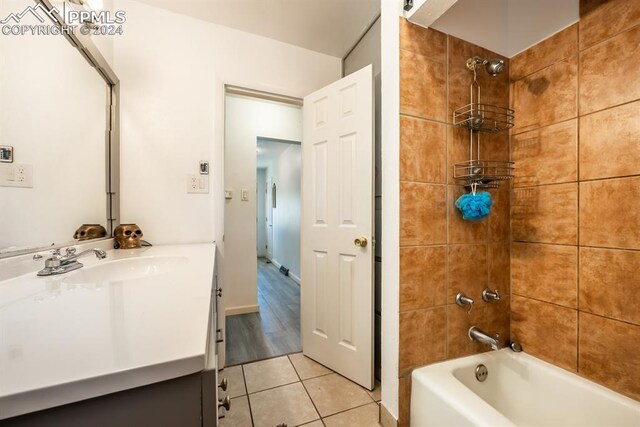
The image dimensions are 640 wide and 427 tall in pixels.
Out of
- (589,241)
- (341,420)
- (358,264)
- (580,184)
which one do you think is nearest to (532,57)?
(580,184)

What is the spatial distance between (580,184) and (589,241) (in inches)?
9.9

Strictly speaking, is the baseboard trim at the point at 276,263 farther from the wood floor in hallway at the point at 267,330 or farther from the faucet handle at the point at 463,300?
the faucet handle at the point at 463,300

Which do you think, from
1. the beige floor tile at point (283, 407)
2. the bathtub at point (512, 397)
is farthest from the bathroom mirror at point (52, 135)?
the bathtub at point (512, 397)

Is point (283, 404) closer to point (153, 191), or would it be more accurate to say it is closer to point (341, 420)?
point (341, 420)

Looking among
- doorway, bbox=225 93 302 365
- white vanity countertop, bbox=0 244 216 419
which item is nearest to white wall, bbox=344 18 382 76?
doorway, bbox=225 93 302 365

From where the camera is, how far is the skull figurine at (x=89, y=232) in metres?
1.25

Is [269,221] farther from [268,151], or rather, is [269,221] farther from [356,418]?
[356,418]

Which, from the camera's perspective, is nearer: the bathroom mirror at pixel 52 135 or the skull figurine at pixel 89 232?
the bathroom mirror at pixel 52 135

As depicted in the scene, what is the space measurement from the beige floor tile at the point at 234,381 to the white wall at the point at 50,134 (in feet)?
3.80

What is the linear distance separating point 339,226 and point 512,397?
1.20 meters

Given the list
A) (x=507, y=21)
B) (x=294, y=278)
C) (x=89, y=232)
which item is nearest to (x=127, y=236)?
(x=89, y=232)

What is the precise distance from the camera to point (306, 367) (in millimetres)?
1727

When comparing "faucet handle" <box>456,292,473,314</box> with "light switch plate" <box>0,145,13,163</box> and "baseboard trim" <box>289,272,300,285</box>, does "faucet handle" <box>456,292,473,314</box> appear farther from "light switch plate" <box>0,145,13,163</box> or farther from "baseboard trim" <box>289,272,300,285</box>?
"baseboard trim" <box>289,272,300,285</box>

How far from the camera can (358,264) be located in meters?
1.55
